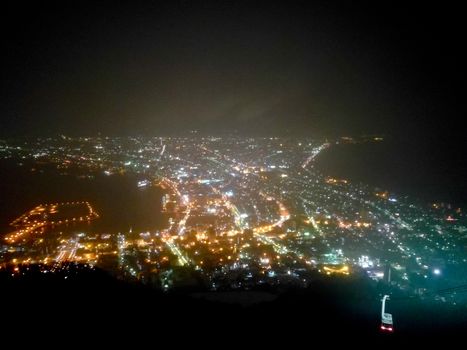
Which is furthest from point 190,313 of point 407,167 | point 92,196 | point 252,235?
point 407,167

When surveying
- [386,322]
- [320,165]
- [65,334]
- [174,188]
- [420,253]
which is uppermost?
[320,165]

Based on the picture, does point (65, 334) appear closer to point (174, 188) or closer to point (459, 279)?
point (459, 279)

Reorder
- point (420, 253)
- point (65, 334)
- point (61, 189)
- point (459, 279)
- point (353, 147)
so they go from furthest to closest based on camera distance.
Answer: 1. point (353, 147)
2. point (61, 189)
3. point (420, 253)
4. point (459, 279)
5. point (65, 334)

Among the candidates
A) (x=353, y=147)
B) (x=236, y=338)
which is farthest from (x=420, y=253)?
(x=353, y=147)

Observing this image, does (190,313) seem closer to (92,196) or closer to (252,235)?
(252,235)

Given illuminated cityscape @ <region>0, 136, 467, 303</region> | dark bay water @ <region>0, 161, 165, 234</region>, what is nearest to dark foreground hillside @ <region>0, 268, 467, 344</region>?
illuminated cityscape @ <region>0, 136, 467, 303</region>

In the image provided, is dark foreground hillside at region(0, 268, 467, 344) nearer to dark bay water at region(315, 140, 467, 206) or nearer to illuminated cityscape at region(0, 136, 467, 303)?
illuminated cityscape at region(0, 136, 467, 303)

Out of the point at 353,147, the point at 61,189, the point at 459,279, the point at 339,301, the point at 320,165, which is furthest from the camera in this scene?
the point at 353,147
